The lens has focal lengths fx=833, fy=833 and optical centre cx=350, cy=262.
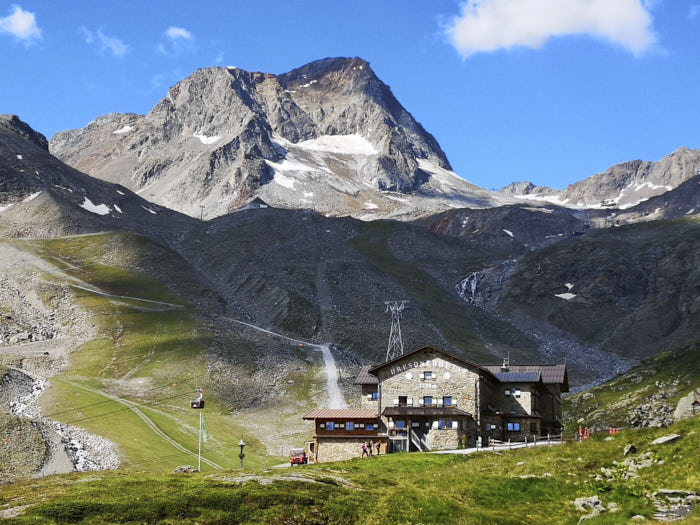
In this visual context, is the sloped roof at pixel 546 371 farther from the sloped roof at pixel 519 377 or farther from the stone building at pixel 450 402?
the sloped roof at pixel 519 377

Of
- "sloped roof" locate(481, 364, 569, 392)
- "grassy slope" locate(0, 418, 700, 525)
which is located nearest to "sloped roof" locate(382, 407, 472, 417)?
"sloped roof" locate(481, 364, 569, 392)

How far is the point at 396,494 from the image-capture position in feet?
139

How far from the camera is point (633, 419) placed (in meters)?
92.8

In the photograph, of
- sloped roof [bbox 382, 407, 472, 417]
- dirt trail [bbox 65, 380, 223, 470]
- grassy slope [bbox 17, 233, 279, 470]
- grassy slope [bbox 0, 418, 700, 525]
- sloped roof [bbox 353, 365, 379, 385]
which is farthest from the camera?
grassy slope [bbox 17, 233, 279, 470]

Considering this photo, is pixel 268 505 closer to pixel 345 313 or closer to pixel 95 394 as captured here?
pixel 95 394

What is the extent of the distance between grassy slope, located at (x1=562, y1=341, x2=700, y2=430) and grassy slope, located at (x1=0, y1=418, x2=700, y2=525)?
5264 centimetres

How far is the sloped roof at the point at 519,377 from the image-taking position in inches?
3083

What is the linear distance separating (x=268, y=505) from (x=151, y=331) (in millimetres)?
128740

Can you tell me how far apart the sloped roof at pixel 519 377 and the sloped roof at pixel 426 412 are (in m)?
9.30

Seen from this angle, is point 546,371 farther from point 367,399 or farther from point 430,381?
point 367,399

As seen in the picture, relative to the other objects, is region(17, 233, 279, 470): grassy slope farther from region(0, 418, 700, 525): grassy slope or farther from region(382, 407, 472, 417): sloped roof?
region(0, 418, 700, 525): grassy slope

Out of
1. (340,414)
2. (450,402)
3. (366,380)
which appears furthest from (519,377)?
(340,414)

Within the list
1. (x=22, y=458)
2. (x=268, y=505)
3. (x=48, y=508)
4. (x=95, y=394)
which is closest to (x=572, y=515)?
(x=268, y=505)

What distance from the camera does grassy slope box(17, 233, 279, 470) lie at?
9625 cm
